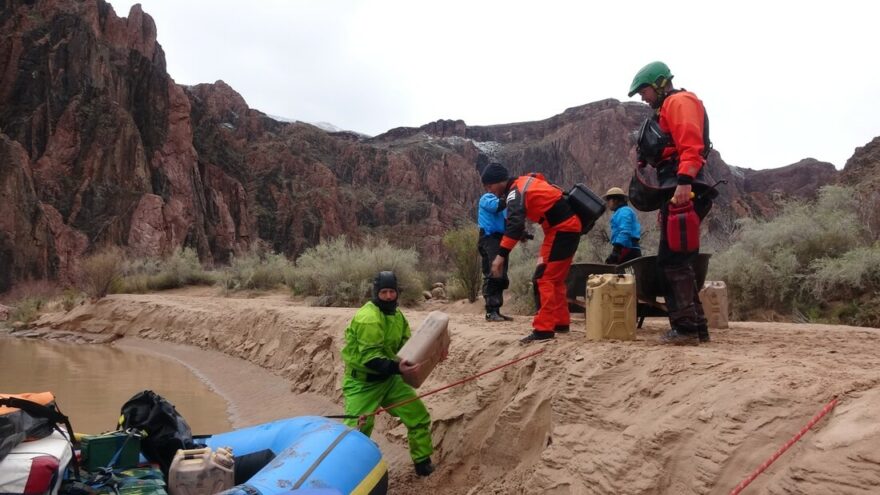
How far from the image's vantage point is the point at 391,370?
15.8ft

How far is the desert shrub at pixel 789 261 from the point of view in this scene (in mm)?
9359

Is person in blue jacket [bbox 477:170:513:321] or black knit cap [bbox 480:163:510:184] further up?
black knit cap [bbox 480:163:510:184]

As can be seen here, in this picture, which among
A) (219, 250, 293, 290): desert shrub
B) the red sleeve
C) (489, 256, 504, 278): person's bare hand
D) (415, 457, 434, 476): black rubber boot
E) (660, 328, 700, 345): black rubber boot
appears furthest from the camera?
(219, 250, 293, 290): desert shrub

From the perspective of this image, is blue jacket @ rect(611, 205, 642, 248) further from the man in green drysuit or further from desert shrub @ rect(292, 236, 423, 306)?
desert shrub @ rect(292, 236, 423, 306)

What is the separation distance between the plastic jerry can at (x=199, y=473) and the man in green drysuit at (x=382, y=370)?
4.40 ft

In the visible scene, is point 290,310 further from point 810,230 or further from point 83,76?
point 83,76

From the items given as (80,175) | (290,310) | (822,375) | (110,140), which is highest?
(110,140)

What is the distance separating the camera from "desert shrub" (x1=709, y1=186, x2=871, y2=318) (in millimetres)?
9359

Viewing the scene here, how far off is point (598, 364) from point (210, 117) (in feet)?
199

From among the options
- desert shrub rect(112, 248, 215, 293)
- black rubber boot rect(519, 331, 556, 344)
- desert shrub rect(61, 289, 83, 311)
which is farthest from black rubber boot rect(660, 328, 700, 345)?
desert shrub rect(61, 289, 83, 311)

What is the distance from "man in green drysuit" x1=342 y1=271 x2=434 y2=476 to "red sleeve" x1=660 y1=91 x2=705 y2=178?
2.41 meters

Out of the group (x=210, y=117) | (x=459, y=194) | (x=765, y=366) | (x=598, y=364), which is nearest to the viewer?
(x=765, y=366)

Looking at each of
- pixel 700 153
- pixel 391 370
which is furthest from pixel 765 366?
pixel 391 370

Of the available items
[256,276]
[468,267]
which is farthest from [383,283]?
[256,276]
